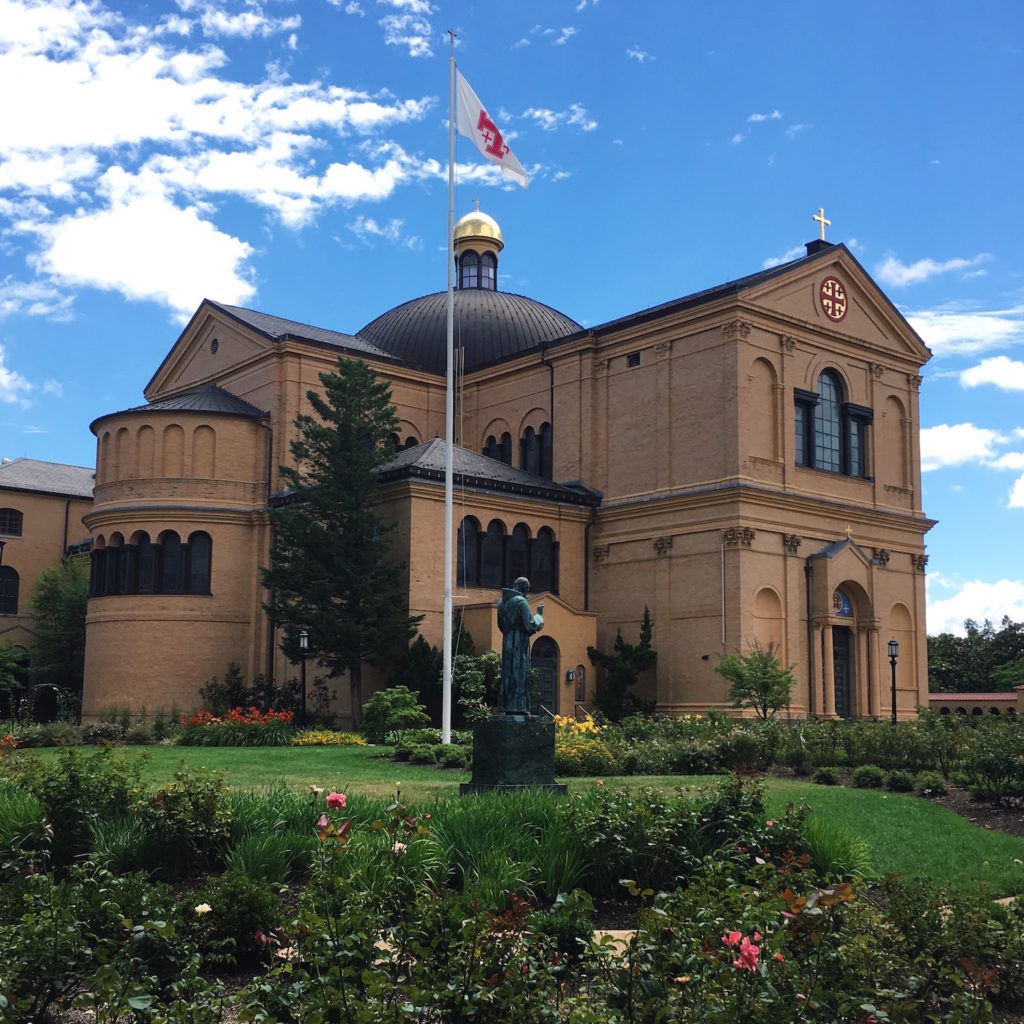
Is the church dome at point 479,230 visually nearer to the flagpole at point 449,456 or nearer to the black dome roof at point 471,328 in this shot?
the black dome roof at point 471,328

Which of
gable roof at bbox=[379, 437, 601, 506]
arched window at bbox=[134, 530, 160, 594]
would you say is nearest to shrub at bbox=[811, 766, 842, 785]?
gable roof at bbox=[379, 437, 601, 506]

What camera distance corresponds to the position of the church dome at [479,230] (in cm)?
5903

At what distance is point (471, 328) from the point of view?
54.0m

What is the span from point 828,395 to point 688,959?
1557 inches

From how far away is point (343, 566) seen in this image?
120 feet

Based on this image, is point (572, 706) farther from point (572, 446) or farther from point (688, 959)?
point (688, 959)

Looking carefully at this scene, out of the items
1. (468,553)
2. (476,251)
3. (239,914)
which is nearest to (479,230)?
(476,251)

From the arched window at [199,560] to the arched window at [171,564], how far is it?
36 cm

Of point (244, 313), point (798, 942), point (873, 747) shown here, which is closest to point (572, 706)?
point (873, 747)

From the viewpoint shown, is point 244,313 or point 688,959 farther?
point 244,313

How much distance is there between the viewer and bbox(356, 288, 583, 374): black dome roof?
5334cm

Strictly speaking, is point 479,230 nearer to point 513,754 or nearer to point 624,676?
point 624,676

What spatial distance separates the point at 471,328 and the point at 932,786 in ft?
121

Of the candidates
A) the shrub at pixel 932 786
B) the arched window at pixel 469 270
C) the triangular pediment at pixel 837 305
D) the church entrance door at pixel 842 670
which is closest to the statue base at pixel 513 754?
the shrub at pixel 932 786
